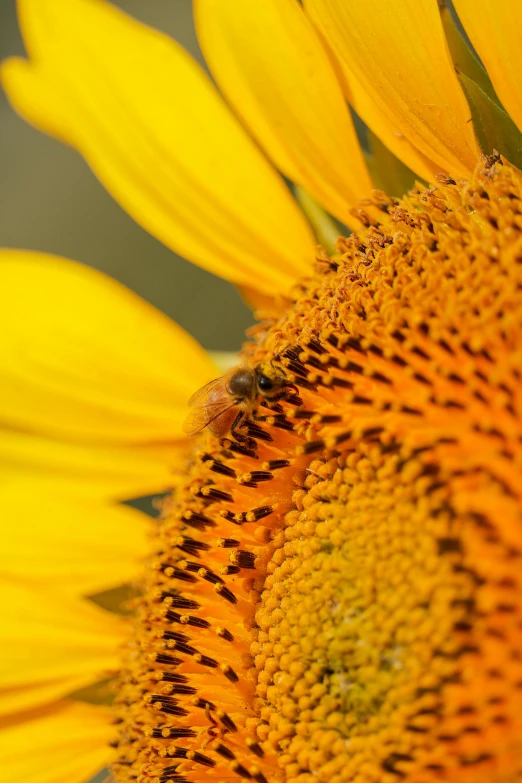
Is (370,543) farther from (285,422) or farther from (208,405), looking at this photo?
(208,405)

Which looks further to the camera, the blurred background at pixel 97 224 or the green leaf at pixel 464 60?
the blurred background at pixel 97 224

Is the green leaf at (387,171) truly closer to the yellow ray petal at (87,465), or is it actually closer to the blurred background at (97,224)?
the yellow ray petal at (87,465)

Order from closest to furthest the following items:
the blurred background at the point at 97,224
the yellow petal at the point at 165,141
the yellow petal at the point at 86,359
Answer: the yellow petal at the point at 165,141 < the yellow petal at the point at 86,359 < the blurred background at the point at 97,224

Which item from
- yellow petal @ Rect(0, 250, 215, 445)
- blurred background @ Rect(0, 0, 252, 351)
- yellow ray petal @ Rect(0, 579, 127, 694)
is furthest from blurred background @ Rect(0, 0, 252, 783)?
yellow ray petal @ Rect(0, 579, 127, 694)

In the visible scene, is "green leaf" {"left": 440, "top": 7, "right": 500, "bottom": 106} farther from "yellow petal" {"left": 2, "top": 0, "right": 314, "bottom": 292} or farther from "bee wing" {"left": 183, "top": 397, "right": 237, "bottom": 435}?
"bee wing" {"left": 183, "top": 397, "right": 237, "bottom": 435}

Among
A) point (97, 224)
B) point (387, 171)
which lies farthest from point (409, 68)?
point (97, 224)

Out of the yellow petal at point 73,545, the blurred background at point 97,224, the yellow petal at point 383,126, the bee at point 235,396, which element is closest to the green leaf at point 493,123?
the yellow petal at point 383,126

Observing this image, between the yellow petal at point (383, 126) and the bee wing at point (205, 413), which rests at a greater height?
the yellow petal at point (383, 126)
